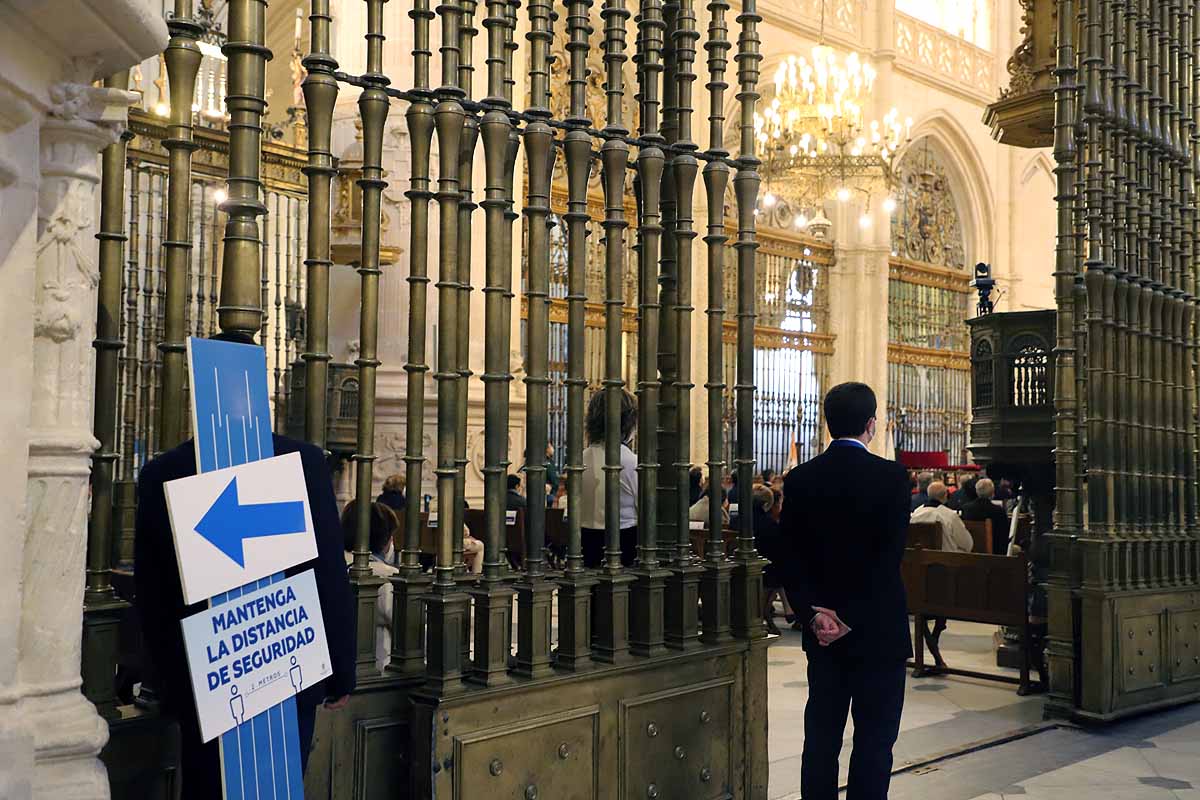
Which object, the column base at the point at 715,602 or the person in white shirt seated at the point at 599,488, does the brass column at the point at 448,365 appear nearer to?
the column base at the point at 715,602

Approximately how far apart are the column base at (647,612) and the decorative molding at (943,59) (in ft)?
55.9

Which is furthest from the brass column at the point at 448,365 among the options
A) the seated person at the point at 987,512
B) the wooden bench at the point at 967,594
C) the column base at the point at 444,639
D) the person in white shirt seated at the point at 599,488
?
the seated person at the point at 987,512

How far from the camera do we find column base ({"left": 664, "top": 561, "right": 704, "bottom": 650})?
3.66 m

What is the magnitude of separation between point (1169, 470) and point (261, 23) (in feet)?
17.5

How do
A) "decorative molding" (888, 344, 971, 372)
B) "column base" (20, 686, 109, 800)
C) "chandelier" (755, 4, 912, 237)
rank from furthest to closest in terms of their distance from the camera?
"decorative molding" (888, 344, 971, 372)
"chandelier" (755, 4, 912, 237)
"column base" (20, 686, 109, 800)

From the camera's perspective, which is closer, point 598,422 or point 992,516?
point 598,422

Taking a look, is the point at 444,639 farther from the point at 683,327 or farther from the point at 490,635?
the point at 683,327

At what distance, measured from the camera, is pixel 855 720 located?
3.38m

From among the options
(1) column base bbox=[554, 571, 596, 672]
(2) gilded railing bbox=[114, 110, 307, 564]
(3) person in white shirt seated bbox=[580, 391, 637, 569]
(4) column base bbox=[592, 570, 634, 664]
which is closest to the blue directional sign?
(1) column base bbox=[554, 571, 596, 672]

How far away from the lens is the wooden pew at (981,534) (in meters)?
8.51

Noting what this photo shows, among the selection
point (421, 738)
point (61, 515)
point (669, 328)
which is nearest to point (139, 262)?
point (669, 328)

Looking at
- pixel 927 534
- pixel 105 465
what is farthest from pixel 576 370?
pixel 927 534

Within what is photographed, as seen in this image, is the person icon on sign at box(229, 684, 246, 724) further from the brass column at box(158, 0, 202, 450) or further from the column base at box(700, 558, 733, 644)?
the column base at box(700, 558, 733, 644)

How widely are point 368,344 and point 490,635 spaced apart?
0.86 m
